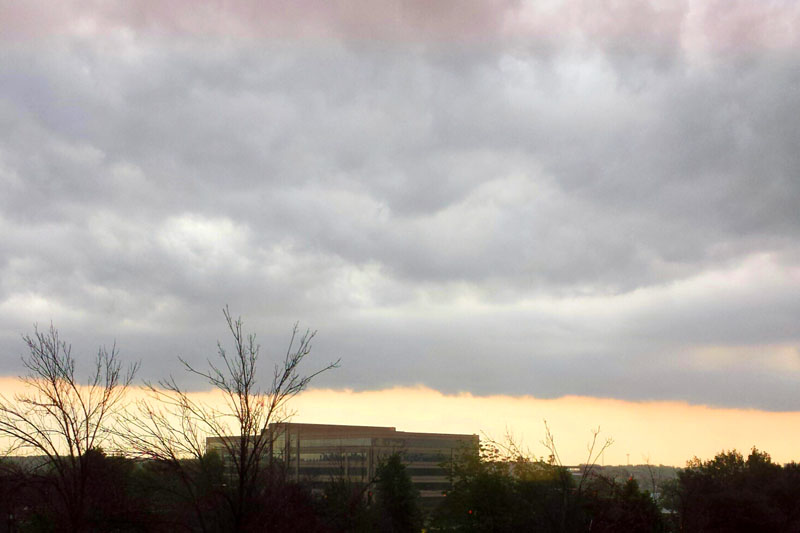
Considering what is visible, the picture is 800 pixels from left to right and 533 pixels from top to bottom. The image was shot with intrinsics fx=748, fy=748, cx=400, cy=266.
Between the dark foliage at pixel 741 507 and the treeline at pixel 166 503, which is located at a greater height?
the treeline at pixel 166 503

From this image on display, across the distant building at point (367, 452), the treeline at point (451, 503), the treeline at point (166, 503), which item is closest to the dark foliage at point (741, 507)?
the treeline at point (451, 503)

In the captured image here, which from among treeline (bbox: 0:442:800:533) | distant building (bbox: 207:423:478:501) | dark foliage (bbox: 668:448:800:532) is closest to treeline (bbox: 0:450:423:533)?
treeline (bbox: 0:442:800:533)

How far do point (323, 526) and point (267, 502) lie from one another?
1.90m

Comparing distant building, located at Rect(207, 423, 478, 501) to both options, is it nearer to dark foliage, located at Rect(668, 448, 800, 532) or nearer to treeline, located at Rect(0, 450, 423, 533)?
dark foliage, located at Rect(668, 448, 800, 532)

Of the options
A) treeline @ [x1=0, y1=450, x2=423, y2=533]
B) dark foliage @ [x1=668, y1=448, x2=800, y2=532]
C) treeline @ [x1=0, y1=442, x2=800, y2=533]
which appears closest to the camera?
treeline @ [x1=0, y1=450, x2=423, y2=533]

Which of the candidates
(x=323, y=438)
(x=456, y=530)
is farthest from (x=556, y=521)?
(x=323, y=438)

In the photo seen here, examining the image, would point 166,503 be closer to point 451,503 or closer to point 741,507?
point 451,503

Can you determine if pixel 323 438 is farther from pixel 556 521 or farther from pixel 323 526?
pixel 323 526

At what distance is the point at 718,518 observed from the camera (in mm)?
43375

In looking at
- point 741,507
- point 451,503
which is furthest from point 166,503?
point 741,507

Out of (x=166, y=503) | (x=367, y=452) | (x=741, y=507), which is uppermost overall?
(x=367, y=452)

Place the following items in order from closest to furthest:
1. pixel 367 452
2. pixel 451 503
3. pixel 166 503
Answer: pixel 166 503
pixel 451 503
pixel 367 452

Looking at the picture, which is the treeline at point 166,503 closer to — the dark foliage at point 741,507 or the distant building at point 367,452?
the dark foliage at point 741,507

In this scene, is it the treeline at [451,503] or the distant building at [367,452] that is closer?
the treeline at [451,503]
